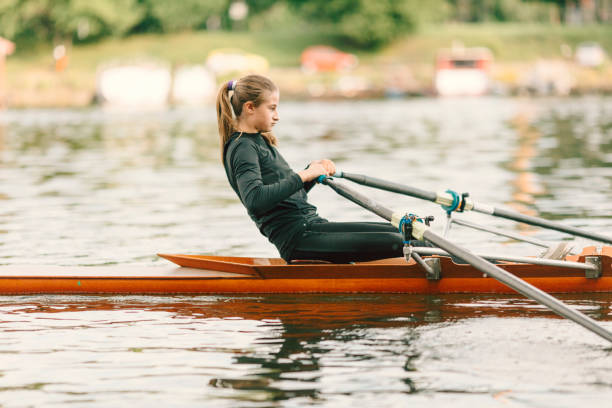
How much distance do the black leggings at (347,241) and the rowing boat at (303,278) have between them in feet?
0.37

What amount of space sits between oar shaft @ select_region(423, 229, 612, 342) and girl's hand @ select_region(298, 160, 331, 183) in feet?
3.18

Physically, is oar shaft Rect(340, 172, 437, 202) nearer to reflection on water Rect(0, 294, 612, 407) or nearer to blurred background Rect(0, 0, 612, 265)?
reflection on water Rect(0, 294, 612, 407)

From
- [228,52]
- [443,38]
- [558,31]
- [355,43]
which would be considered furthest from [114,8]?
[558,31]

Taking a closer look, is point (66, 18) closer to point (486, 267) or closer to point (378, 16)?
point (378, 16)

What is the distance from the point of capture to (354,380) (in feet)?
22.0

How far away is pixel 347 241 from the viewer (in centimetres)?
867

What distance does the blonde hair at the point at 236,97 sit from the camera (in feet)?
27.2

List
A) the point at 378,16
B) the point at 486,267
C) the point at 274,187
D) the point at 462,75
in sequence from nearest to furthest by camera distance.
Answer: the point at 486,267, the point at 274,187, the point at 462,75, the point at 378,16

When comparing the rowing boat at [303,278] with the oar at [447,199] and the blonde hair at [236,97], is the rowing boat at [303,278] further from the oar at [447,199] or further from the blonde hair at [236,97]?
the blonde hair at [236,97]

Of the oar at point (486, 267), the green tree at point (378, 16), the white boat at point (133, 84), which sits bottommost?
the oar at point (486, 267)

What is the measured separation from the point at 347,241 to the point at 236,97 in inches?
55.9

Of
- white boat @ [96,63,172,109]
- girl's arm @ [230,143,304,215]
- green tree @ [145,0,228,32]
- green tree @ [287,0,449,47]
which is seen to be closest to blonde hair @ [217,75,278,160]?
girl's arm @ [230,143,304,215]

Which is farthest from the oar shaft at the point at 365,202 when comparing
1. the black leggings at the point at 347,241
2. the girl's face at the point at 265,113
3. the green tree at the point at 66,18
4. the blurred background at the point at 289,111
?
the green tree at the point at 66,18

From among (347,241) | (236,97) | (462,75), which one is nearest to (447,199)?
(347,241)
